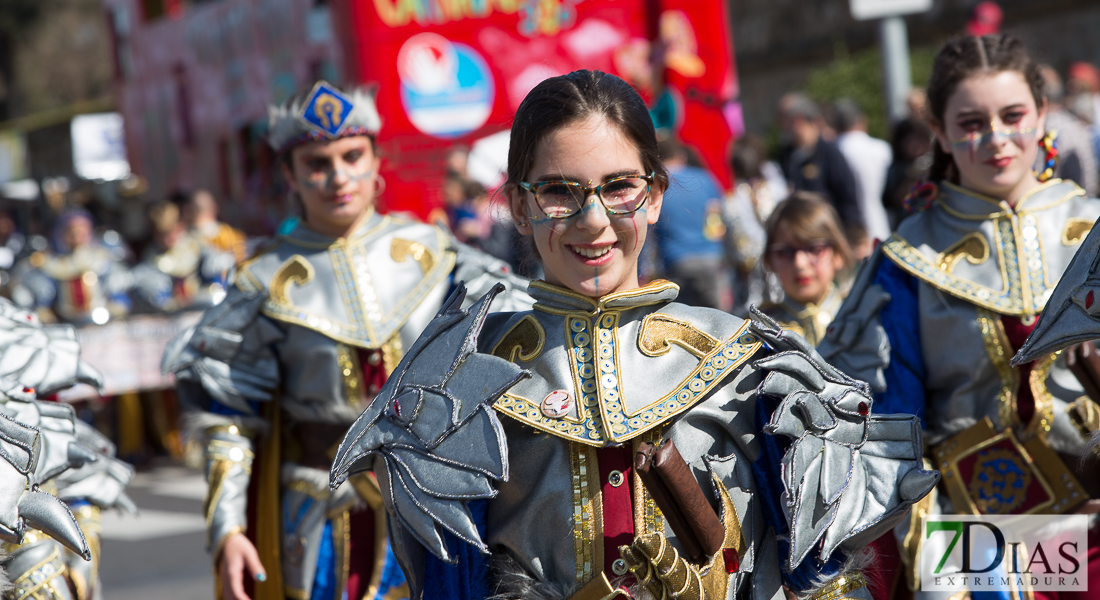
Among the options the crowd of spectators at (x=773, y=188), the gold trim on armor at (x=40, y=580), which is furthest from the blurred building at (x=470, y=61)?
the gold trim on armor at (x=40, y=580)

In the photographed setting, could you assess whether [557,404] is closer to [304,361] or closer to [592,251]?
[592,251]

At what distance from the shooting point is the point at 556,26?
11.5 metres

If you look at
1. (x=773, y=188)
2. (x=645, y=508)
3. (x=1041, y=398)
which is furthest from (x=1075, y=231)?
(x=773, y=188)

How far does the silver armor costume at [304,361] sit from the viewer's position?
351 cm

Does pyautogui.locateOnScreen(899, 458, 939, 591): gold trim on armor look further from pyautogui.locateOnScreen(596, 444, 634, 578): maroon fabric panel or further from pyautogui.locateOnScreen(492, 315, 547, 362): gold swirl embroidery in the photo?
pyautogui.locateOnScreen(492, 315, 547, 362): gold swirl embroidery

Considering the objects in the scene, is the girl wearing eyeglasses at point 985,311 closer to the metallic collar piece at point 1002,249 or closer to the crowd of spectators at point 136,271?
the metallic collar piece at point 1002,249

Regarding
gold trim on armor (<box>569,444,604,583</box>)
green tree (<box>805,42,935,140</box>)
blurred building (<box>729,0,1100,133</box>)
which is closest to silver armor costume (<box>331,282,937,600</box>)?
gold trim on armor (<box>569,444,604,583</box>)

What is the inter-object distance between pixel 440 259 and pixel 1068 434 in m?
1.74

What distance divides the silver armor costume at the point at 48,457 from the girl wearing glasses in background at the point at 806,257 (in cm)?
221

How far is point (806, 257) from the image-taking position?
14.1ft

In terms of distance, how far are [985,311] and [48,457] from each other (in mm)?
2254

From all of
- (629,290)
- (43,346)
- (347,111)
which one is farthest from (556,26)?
(629,290)

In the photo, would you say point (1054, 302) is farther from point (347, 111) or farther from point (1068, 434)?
point (347, 111)

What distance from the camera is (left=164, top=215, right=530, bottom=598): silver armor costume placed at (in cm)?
351
